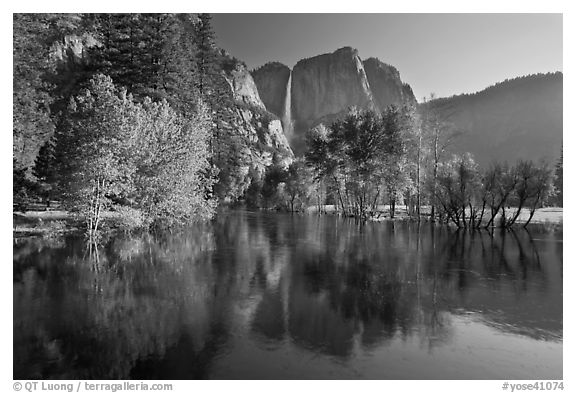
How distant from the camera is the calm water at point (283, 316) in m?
8.36

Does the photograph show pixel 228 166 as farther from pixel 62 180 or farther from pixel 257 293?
pixel 257 293

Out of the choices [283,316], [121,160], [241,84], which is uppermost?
[241,84]

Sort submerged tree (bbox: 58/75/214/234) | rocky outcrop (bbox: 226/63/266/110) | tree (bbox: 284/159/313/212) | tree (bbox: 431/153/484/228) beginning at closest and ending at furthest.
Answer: submerged tree (bbox: 58/75/214/234) → tree (bbox: 431/153/484/228) → tree (bbox: 284/159/313/212) → rocky outcrop (bbox: 226/63/266/110)

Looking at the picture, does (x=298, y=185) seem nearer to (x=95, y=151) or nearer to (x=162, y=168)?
(x=162, y=168)

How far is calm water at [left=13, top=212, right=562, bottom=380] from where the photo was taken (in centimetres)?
836

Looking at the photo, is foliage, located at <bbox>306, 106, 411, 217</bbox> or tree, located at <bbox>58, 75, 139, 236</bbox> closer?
tree, located at <bbox>58, 75, 139, 236</bbox>

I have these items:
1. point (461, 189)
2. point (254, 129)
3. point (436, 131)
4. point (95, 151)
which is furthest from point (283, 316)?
point (254, 129)

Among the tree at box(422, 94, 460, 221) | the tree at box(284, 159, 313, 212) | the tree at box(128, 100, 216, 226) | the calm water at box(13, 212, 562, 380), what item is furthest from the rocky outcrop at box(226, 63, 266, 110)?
the calm water at box(13, 212, 562, 380)

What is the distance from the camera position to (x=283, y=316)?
11305 millimetres

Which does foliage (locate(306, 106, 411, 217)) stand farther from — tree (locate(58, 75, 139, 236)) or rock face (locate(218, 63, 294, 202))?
rock face (locate(218, 63, 294, 202))

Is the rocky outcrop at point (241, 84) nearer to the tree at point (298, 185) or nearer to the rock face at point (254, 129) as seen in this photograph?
the rock face at point (254, 129)

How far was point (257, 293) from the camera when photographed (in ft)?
44.6

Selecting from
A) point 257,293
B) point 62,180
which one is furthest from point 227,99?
point 257,293

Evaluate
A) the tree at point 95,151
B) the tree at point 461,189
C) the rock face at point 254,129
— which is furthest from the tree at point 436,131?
the rock face at point 254,129
